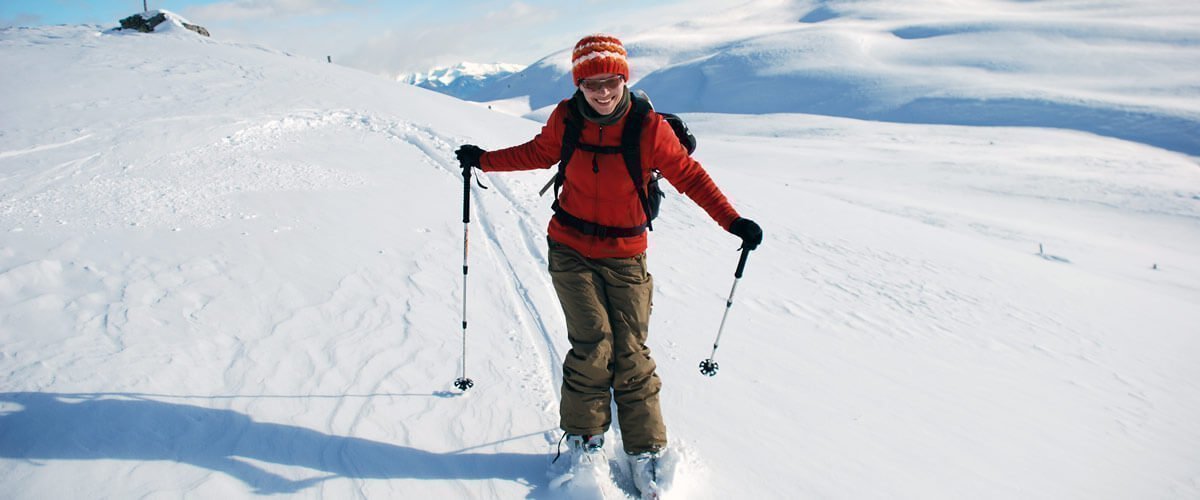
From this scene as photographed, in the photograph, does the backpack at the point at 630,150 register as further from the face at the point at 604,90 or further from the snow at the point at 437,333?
the snow at the point at 437,333

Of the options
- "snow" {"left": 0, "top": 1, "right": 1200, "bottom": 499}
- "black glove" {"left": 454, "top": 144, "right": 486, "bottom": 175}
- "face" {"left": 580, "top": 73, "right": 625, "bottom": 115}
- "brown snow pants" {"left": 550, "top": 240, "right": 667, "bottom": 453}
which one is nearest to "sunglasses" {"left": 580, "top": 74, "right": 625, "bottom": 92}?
"face" {"left": 580, "top": 73, "right": 625, "bottom": 115}

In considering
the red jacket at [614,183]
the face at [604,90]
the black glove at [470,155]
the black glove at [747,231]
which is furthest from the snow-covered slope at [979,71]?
the black glove at [470,155]

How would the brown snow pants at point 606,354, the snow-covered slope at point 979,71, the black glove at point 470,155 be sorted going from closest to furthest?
the brown snow pants at point 606,354 < the black glove at point 470,155 < the snow-covered slope at point 979,71

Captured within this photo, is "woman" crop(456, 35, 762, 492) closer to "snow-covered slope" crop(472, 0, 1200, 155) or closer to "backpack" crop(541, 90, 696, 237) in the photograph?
"backpack" crop(541, 90, 696, 237)

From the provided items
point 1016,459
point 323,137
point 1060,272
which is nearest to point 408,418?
point 1016,459

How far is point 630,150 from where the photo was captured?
109 inches

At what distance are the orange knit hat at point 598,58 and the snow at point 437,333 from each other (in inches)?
78.5

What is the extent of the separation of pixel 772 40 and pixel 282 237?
275 ft

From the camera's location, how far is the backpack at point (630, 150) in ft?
9.08

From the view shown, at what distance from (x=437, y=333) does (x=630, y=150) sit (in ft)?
7.53

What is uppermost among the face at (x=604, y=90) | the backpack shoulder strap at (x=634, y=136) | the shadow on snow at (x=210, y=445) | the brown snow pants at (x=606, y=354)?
the face at (x=604, y=90)

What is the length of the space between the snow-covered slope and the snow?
40.0 m

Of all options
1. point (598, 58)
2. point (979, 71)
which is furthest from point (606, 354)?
point (979, 71)

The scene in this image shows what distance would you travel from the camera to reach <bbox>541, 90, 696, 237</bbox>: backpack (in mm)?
2768
